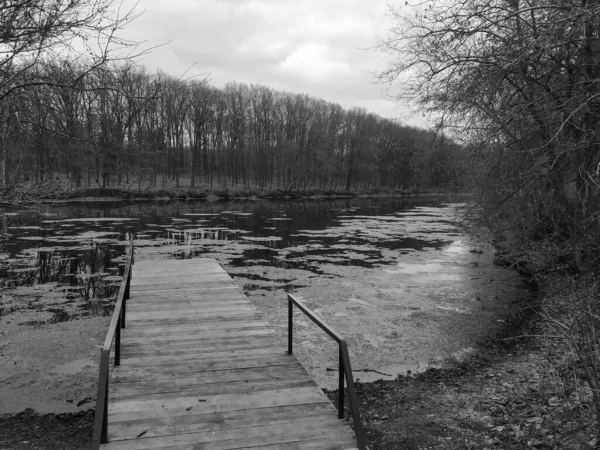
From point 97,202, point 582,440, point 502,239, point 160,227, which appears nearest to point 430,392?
point 582,440

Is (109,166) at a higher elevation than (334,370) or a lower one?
higher

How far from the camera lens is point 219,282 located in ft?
35.2

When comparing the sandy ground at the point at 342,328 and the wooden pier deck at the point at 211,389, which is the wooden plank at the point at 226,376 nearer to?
the wooden pier deck at the point at 211,389

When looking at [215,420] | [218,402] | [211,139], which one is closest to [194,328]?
[218,402]

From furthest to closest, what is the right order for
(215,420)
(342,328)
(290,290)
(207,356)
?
(290,290), (342,328), (207,356), (215,420)

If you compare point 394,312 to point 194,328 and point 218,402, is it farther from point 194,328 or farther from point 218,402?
point 218,402

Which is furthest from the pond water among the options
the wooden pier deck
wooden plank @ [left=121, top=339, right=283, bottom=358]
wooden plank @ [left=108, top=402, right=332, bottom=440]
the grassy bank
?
the grassy bank

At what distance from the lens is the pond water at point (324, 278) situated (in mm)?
9352

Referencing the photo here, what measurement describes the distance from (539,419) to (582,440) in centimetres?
92

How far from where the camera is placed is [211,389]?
5.32 meters

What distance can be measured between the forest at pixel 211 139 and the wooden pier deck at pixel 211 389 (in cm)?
→ 239

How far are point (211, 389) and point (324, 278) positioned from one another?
10.0m

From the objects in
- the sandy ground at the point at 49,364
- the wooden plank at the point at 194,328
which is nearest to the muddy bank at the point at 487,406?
the wooden plank at the point at 194,328

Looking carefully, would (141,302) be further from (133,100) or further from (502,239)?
(502,239)
